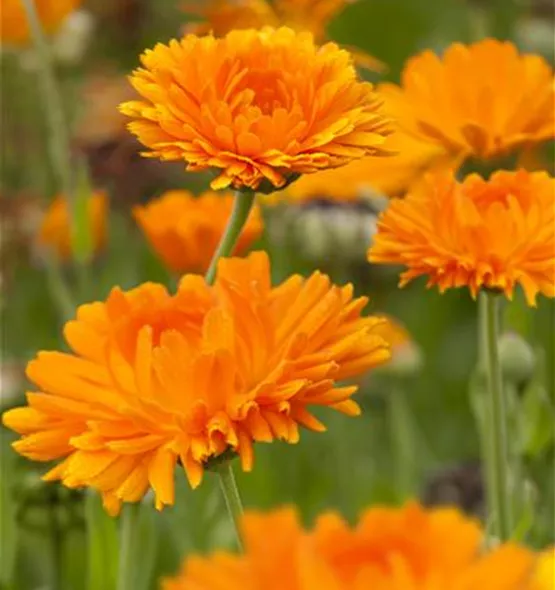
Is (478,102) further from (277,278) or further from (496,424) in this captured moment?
(277,278)

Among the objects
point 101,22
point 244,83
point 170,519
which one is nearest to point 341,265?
point 170,519

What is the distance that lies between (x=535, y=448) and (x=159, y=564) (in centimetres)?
24

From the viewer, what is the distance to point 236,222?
537mm

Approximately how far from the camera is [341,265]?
114 centimetres

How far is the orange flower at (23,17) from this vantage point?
1.09 metres

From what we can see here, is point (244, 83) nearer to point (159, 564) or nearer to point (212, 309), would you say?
point (212, 309)

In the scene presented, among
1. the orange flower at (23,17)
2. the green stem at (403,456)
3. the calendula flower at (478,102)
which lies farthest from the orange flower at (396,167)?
the orange flower at (23,17)

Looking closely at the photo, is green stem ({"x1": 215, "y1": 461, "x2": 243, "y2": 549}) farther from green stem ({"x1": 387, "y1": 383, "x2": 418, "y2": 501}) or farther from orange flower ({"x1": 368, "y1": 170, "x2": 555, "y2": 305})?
green stem ({"x1": 387, "y1": 383, "x2": 418, "y2": 501})

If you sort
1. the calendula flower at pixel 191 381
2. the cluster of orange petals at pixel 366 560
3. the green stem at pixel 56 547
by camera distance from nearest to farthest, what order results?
the cluster of orange petals at pixel 366 560 → the calendula flower at pixel 191 381 → the green stem at pixel 56 547

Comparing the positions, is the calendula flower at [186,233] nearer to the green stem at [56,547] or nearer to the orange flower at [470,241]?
the green stem at [56,547]

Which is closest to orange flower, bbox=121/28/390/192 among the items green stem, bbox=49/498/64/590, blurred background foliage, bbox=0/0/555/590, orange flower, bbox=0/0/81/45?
blurred background foliage, bbox=0/0/555/590

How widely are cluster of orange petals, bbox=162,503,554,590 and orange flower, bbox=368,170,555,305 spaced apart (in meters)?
0.22

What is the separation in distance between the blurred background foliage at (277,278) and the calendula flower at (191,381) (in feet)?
0.55

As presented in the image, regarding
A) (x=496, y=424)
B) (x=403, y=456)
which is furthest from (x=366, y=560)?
(x=403, y=456)
